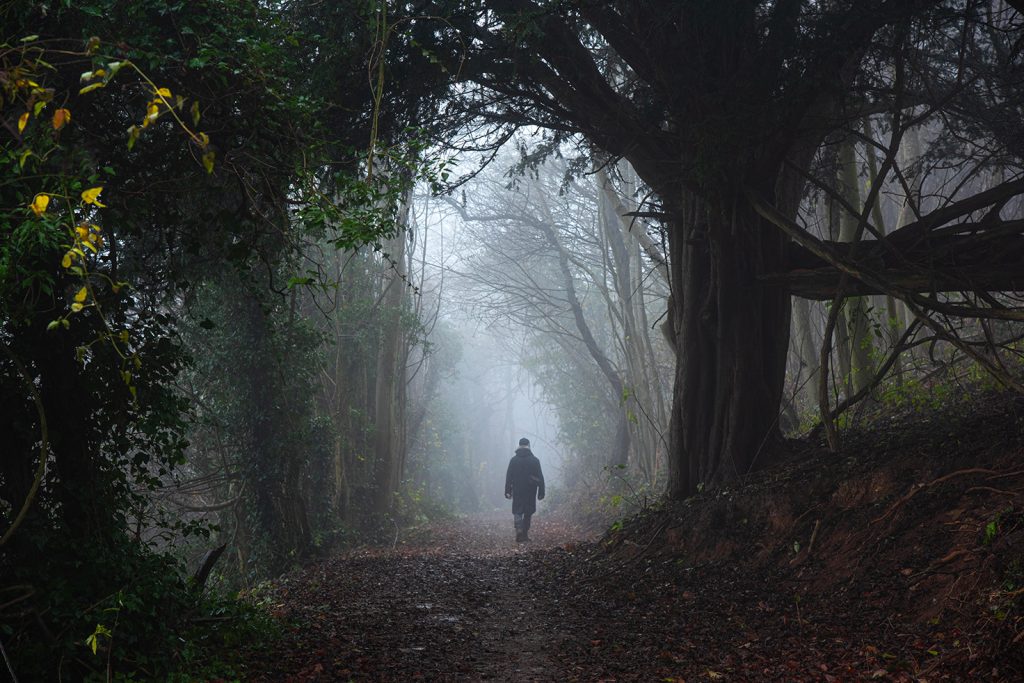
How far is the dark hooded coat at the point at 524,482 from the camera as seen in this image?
17438 mm

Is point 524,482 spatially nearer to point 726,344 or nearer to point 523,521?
point 523,521

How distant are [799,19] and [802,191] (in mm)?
Result: 2774

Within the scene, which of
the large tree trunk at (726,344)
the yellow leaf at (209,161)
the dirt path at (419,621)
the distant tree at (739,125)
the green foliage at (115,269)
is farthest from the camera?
the large tree trunk at (726,344)

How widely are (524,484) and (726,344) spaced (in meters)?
8.88

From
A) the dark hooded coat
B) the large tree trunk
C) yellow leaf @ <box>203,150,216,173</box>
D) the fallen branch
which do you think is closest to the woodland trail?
the fallen branch

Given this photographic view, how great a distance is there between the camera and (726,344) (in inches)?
371

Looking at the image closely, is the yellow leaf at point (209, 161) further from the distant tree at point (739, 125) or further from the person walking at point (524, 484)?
the person walking at point (524, 484)

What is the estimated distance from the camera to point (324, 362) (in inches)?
553

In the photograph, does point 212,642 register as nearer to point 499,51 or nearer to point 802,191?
point 499,51

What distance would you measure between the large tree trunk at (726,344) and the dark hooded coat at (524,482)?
769 centimetres

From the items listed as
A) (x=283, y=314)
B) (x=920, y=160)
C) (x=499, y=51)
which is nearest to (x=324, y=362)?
(x=283, y=314)

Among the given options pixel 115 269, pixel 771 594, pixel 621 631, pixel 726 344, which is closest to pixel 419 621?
pixel 621 631

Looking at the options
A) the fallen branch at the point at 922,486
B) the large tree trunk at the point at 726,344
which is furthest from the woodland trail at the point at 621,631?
the large tree trunk at the point at 726,344

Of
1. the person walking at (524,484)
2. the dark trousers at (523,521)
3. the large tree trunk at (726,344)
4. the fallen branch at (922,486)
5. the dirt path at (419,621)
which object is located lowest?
the dark trousers at (523,521)
